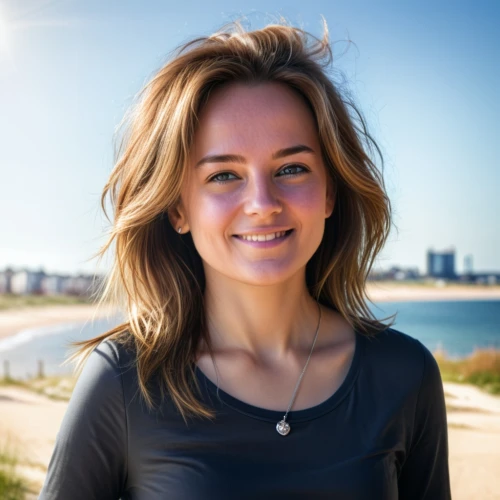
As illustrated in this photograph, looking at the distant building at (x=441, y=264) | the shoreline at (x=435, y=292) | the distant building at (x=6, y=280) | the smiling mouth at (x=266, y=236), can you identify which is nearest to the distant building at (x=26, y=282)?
the distant building at (x=6, y=280)

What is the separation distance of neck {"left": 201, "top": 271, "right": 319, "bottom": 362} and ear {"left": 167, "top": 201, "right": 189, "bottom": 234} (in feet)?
0.48

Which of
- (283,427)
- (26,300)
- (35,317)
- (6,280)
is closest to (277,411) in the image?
(283,427)

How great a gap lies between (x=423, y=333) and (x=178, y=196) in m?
30.7

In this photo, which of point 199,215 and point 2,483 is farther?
point 2,483

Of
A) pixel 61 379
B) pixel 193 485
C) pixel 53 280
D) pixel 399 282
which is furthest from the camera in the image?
pixel 399 282

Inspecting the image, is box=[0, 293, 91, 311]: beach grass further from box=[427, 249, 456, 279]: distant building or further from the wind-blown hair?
the wind-blown hair

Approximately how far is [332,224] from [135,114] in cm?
64

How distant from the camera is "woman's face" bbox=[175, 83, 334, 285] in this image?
4.96 feet

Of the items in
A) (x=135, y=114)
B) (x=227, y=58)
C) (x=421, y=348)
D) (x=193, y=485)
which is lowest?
(x=193, y=485)

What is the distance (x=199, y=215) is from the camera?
1.56m

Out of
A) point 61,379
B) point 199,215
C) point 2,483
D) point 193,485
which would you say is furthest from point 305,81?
point 61,379

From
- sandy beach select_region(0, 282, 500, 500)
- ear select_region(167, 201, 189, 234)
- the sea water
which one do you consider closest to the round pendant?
ear select_region(167, 201, 189, 234)

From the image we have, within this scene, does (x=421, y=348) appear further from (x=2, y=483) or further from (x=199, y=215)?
(x=2, y=483)

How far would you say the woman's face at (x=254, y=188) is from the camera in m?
1.51
